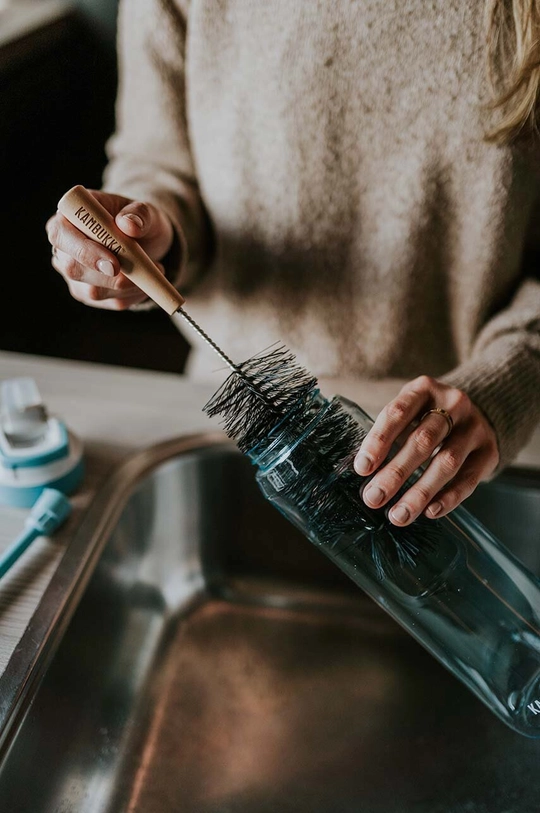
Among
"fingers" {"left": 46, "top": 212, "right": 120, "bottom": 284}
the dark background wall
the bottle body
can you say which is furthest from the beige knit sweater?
the dark background wall

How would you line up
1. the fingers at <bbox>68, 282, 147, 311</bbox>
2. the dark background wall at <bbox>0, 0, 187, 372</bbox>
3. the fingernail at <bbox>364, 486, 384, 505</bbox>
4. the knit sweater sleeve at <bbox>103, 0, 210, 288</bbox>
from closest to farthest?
the fingernail at <bbox>364, 486, 384, 505</bbox> → the fingers at <bbox>68, 282, 147, 311</bbox> → the knit sweater sleeve at <bbox>103, 0, 210, 288</bbox> → the dark background wall at <bbox>0, 0, 187, 372</bbox>

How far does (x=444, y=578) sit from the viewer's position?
51 centimetres

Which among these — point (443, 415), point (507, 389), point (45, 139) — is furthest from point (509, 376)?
point (45, 139)

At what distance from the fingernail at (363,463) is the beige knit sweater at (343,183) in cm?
17

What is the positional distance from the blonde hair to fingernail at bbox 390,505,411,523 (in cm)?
37

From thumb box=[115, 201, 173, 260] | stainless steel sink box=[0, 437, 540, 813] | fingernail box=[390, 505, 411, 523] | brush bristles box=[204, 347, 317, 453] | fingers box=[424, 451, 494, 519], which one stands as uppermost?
thumb box=[115, 201, 173, 260]

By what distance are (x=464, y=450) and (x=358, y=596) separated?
307mm

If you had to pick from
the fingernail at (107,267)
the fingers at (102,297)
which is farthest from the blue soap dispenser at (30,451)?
the fingernail at (107,267)

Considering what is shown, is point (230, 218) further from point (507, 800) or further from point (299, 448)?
point (507, 800)

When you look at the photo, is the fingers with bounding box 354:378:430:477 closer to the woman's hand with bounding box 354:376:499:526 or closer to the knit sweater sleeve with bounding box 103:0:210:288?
the woman's hand with bounding box 354:376:499:526

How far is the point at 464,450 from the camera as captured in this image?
1.67 feet

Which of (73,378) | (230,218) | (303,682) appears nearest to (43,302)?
(73,378)

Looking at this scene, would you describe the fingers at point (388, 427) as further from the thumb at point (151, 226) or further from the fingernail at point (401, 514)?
the thumb at point (151, 226)

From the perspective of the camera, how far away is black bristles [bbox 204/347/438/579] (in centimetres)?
47
